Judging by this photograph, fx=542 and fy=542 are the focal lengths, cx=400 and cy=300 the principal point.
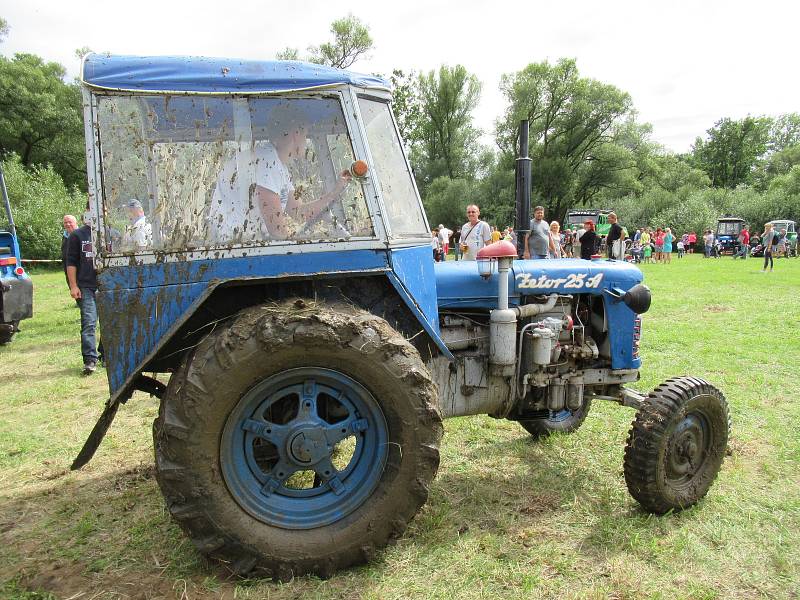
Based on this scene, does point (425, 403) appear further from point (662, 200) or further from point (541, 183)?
point (662, 200)

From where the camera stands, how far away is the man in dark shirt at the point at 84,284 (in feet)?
20.5

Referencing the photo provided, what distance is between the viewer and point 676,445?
2.96m

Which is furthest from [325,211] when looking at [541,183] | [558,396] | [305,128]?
[541,183]

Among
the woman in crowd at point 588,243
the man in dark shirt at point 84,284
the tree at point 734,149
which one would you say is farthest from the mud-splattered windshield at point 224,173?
the tree at point 734,149

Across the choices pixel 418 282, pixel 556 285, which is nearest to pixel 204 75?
pixel 418 282

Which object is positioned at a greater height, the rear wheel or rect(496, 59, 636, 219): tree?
rect(496, 59, 636, 219): tree

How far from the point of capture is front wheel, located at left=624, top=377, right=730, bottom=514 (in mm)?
2885

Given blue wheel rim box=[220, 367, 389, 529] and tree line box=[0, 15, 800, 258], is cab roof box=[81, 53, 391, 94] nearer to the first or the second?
blue wheel rim box=[220, 367, 389, 529]

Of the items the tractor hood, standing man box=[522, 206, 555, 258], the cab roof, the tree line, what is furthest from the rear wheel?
the tree line

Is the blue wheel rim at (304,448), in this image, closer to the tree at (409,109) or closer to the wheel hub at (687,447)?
the wheel hub at (687,447)

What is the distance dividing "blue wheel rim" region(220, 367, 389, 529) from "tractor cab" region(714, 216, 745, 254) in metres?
33.8

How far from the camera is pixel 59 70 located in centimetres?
3184

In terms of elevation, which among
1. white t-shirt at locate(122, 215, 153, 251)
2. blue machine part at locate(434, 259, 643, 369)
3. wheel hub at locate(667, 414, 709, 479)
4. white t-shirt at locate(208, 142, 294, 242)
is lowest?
wheel hub at locate(667, 414, 709, 479)

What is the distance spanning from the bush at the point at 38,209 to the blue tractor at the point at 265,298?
811 inches
